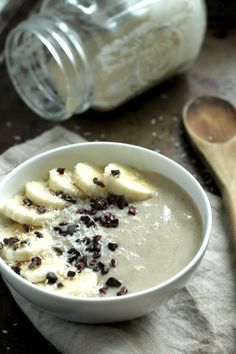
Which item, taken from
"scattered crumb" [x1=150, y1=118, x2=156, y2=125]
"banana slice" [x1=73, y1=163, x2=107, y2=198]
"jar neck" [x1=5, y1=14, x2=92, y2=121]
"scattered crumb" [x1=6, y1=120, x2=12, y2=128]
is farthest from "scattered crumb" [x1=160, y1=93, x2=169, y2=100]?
"banana slice" [x1=73, y1=163, x2=107, y2=198]

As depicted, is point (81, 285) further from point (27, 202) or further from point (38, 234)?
point (27, 202)

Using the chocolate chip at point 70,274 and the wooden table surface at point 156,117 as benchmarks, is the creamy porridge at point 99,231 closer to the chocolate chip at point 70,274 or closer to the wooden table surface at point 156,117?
the chocolate chip at point 70,274

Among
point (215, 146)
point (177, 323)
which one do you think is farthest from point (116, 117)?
point (177, 323)

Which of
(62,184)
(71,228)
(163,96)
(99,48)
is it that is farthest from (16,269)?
(163,96)

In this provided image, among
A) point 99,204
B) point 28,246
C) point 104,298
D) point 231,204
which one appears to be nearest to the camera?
point 104,298

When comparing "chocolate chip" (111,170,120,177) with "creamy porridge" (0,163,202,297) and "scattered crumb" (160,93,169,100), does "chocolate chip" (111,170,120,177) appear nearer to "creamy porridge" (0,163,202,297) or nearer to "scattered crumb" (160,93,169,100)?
"creamy porridge" (0,163,202,297)
